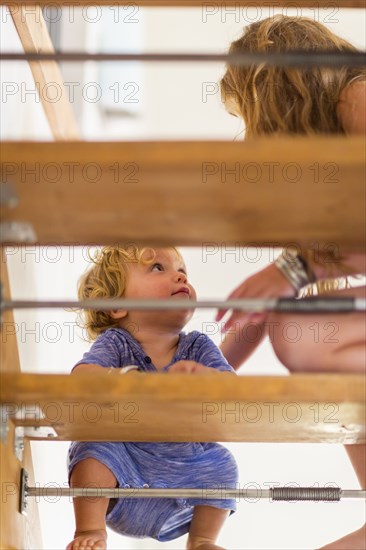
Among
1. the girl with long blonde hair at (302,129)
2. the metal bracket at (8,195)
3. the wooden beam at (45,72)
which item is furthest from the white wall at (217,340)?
the metal bracket at (8,195)

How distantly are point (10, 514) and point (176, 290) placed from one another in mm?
483

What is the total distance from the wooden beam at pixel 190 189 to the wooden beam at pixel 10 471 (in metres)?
0.25

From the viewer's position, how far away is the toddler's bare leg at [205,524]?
1.29 metres

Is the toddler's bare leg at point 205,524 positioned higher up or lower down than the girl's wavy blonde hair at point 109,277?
lower down

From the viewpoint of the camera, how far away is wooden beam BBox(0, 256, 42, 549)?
1110 mm

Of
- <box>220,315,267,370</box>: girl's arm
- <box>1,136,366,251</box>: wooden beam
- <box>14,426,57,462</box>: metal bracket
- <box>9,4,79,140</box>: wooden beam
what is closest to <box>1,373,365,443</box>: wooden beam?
<box>14,426,57,462</box>: metal bracket

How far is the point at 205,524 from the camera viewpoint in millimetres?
1302

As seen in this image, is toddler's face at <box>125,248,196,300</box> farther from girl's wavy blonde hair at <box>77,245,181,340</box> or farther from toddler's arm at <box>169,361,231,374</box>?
toddler's arm at <box>169,361,231,374</box>

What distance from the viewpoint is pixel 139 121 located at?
4375 mm

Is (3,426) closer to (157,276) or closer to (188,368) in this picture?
(188,368)

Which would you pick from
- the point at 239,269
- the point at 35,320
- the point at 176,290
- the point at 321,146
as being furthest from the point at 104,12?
the point at 321,146

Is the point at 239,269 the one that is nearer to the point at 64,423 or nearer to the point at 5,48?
the point at 5,48

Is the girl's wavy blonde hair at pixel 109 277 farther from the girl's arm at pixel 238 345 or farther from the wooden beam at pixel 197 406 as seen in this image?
the wooden beam at pixel 197 406

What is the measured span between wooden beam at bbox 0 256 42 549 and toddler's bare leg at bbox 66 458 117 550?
65mm
